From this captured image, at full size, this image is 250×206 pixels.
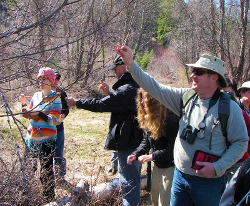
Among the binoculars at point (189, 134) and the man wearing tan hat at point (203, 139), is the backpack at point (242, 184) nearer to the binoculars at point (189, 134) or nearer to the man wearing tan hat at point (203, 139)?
the man wearing tan hat at point (203, 139)

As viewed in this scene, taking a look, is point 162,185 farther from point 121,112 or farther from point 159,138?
point 121,112

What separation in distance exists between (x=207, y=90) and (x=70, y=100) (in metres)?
1.61

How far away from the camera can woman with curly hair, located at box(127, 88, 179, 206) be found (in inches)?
102

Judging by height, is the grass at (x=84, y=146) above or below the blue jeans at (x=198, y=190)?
below

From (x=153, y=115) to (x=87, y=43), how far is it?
1.04 meters

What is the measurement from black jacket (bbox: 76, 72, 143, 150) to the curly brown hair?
29 cm

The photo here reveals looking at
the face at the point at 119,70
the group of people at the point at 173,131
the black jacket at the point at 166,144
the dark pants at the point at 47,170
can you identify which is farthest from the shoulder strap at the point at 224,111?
the dark pants at the point at 47,170

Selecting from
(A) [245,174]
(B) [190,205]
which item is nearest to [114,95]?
(B) [190,205]

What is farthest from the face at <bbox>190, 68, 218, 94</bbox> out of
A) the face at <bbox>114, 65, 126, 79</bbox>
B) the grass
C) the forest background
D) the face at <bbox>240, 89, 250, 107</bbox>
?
the grass

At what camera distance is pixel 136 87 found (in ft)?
10.2

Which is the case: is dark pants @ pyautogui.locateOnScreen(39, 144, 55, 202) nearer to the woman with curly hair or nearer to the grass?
the grass

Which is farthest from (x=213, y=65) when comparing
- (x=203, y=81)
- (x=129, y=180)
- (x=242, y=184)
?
(x=129, y=180)

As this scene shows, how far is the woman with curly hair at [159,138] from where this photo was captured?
2600 millimetres

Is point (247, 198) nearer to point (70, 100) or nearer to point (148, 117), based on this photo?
point (148, 117)
